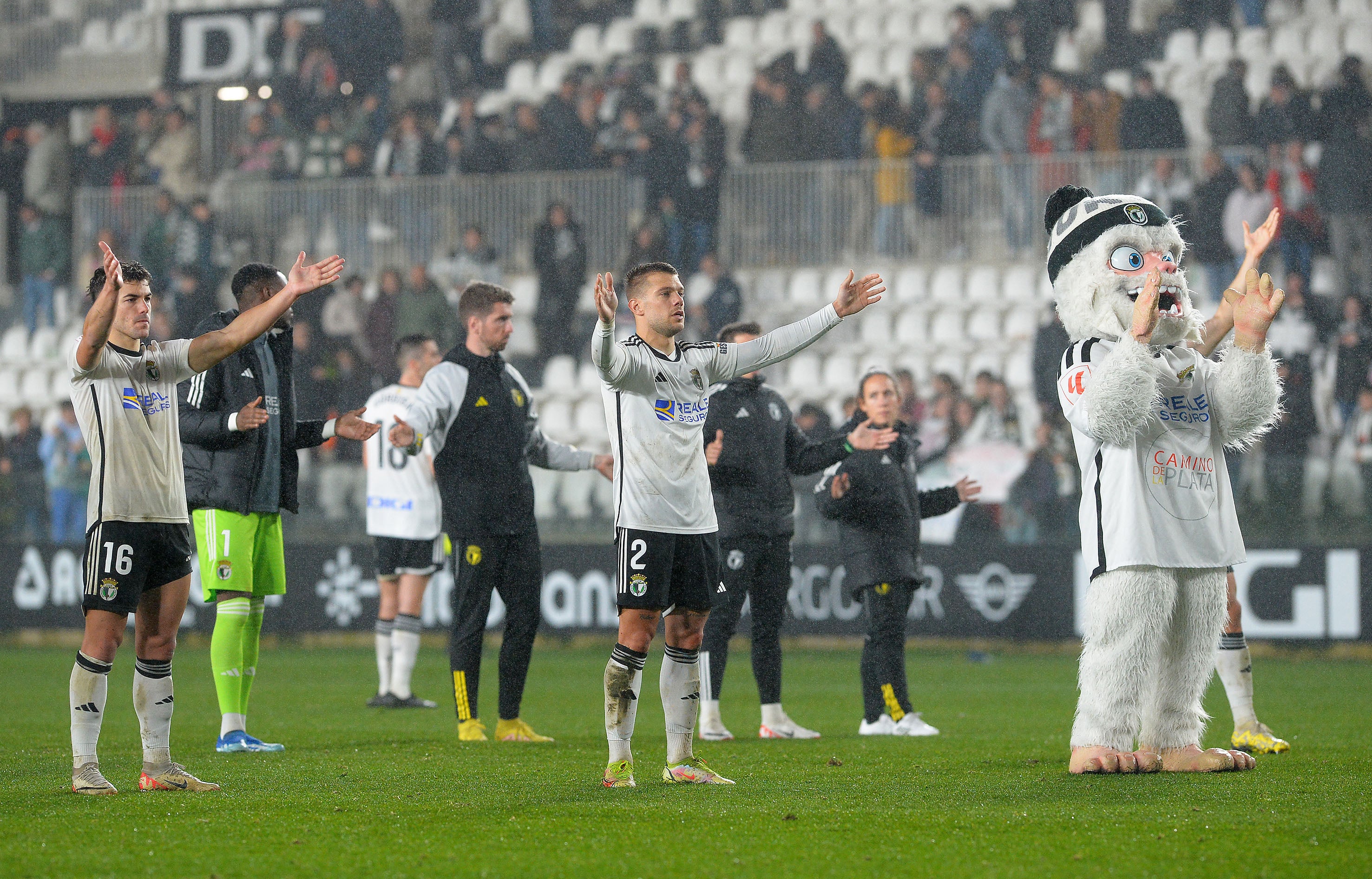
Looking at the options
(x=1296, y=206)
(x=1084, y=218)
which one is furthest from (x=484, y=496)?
(x=1296, y=206)

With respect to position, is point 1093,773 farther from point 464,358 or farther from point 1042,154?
point 1042,154

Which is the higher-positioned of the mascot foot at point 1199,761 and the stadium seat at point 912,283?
the stadium seat at point 912,283

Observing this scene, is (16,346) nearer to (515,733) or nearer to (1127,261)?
(515,733)

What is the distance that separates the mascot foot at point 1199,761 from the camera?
6.07 m

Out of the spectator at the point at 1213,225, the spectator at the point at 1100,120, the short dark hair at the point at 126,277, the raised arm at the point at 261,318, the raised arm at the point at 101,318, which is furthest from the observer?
the spectator at the point at 1100,120

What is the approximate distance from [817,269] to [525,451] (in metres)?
11.7

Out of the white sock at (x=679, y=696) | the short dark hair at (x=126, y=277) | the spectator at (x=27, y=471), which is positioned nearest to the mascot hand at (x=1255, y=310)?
the white sock at (x=679, y=696)

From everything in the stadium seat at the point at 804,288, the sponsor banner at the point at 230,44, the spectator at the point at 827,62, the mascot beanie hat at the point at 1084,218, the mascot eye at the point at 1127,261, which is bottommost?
the mascot eye at the point at 1127,261

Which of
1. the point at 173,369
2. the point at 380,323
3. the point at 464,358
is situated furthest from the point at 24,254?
the point at 173,369

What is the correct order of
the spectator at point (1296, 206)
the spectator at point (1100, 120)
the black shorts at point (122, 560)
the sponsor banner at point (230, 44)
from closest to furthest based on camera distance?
the black shorts at point (122, 560), the spectator at point (1296, 206), the spectator at point (1100, 120), the sponsor banner at point (230, 44)

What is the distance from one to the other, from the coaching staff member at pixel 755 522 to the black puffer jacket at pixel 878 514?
0.74 feet

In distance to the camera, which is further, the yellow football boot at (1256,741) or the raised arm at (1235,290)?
the yellow football boot at (1256,741)

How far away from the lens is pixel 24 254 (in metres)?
20.4

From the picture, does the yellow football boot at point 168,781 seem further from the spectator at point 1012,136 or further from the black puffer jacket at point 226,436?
the spectator at point 1012,136
